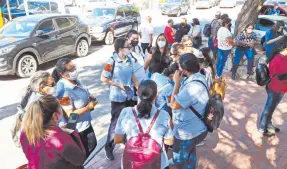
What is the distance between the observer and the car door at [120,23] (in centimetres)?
1345

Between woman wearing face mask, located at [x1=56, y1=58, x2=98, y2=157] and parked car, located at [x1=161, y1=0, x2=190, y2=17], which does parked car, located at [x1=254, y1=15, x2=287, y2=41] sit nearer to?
woman wearing face mask, located at [x1=56, y1=58, x2=98, y2=157]

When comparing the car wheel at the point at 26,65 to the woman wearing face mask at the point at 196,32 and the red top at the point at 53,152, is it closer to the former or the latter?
the woman wearing face mask at the point at 196,32

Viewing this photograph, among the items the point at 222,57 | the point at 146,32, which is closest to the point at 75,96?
the point at 222,57

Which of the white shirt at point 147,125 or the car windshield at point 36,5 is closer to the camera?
the white shirt at point 147,125

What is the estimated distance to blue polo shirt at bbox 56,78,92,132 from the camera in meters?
3.09

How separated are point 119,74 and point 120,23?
33.7ft

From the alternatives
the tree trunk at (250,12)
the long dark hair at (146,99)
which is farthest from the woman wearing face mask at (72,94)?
the tree trunk at (250,12)

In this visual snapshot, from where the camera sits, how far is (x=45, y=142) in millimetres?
2010

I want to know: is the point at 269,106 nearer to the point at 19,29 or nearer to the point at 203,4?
the point at 19,29

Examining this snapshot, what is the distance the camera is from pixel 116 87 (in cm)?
385

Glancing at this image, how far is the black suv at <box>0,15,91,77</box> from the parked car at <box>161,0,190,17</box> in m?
15.9

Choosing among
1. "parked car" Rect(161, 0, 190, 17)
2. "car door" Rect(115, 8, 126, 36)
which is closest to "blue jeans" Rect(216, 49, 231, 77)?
"car door" Rect(115, 8, 126, 36)

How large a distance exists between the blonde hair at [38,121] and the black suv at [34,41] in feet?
21.4

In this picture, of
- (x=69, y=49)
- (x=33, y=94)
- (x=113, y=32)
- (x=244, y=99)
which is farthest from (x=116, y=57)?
(x=113, y=32)
